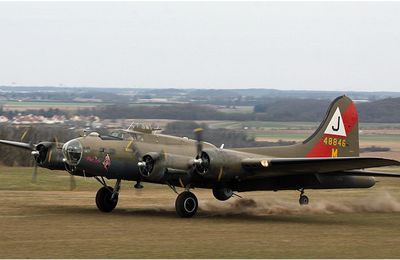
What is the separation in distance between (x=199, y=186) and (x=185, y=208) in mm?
1285

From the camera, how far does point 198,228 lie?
86.5 feet

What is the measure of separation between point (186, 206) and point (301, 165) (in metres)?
4.21

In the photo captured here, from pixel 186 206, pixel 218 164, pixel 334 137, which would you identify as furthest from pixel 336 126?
pixel 186 206

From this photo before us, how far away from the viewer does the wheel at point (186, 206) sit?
29.2 meters

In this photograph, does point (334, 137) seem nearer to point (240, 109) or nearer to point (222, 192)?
point (222, 192)

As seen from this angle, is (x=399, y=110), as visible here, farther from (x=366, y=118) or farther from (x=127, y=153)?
(x=127, y=153)

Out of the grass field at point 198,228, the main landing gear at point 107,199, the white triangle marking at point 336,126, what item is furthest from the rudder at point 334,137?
the main landing gear at point 107,199

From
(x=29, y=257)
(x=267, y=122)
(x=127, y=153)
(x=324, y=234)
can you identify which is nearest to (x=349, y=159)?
(x=324, y=234)

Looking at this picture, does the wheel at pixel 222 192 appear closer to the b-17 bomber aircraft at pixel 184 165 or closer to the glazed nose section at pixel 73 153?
the b-17 bomber aircraft at pixel 184 165

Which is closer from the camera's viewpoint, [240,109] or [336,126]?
[336,126]

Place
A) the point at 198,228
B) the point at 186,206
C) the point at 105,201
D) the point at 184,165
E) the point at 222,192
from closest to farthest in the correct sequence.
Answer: the point at 198,228 → the point at 186,206 → the point at 184,165 → the point at 105,201 → the point at 222,192

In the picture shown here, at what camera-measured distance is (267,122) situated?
9281 centimetres

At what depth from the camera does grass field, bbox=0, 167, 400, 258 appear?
21109mm

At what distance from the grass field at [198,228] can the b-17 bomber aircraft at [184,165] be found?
1135mm
